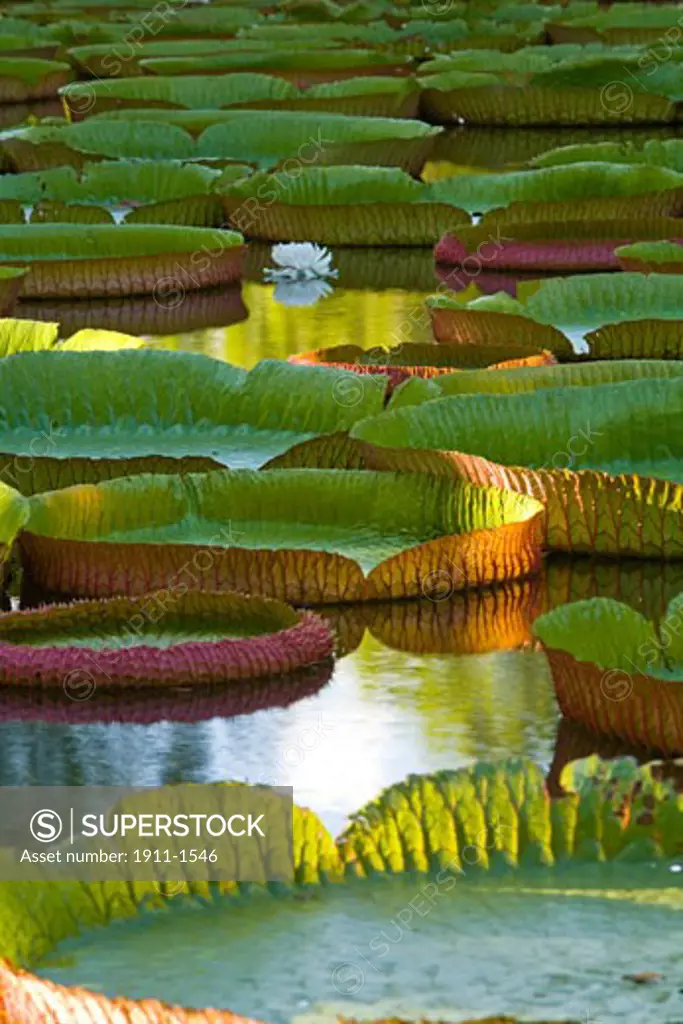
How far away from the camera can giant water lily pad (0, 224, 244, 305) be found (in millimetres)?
7270

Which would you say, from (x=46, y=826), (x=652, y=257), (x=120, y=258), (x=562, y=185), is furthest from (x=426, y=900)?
(x=562, y=185)

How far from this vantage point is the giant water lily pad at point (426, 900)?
220 cm

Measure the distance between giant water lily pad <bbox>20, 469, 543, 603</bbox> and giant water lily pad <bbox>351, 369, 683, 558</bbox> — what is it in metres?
0.15

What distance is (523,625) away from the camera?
12.2 ft

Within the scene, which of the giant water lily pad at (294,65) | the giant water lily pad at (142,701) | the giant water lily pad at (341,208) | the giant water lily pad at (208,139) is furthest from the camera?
the giant water lily pad at (294,65)

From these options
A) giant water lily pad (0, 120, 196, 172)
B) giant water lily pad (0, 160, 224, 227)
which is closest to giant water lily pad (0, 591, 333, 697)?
giant water lily pad (0, 160, 224, 227)

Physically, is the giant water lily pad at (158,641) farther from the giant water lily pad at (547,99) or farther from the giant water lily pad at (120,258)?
the giant water lily pad at (547,99)

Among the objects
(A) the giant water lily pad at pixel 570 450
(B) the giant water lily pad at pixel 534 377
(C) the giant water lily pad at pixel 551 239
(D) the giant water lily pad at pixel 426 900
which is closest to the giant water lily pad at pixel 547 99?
(C) the giant water lily pad at pixel 551 239

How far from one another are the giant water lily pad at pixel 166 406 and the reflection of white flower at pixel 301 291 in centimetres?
219

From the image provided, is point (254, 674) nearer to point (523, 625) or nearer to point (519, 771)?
point (523, 625)

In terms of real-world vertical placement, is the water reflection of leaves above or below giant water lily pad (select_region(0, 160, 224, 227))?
below

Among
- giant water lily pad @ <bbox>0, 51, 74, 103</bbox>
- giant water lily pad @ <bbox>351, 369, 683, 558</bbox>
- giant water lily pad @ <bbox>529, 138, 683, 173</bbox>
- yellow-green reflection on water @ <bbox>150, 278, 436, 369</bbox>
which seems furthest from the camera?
giant water lily pad @ <bbox>0, 51, 74, 103</bbox>

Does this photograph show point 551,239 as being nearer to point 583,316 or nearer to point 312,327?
point 312,327

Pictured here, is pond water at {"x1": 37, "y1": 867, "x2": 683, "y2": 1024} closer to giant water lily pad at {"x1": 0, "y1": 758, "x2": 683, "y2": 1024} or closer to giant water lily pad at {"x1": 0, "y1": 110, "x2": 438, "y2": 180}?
giant water lily pad at {"x1": 0, "y1": 758, "x2": 683, "y2": 1024}
